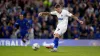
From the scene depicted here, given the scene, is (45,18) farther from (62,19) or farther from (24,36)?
(62,19)

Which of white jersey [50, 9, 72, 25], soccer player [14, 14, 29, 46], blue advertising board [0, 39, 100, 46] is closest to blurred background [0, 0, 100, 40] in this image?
soccer player [14, 14, 29, 46]

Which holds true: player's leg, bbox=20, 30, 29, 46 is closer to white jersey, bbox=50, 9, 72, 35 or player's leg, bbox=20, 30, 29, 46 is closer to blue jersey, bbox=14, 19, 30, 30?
blue jersey, bbox=14, 19, 30, 30

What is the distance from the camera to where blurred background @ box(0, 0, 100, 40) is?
2345 cm

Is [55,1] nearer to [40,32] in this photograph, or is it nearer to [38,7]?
[38,7]

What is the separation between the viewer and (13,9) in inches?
953

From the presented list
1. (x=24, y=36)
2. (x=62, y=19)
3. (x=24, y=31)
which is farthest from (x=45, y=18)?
(x=62, y=19)

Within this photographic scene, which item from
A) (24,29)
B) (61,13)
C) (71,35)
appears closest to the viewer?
(61,13)

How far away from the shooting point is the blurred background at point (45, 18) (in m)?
23.5

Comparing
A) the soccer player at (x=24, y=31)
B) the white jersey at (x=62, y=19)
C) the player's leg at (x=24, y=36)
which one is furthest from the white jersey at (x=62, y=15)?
the player's leg at (x=24, y=36)

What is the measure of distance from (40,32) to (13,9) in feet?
8.15

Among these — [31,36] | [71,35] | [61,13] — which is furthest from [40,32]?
[61,13]

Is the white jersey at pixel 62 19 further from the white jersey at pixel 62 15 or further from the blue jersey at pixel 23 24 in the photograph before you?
the blue jersey at pixel 23 24

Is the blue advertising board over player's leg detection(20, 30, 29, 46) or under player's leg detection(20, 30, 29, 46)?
under

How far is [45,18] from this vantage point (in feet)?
79.0
